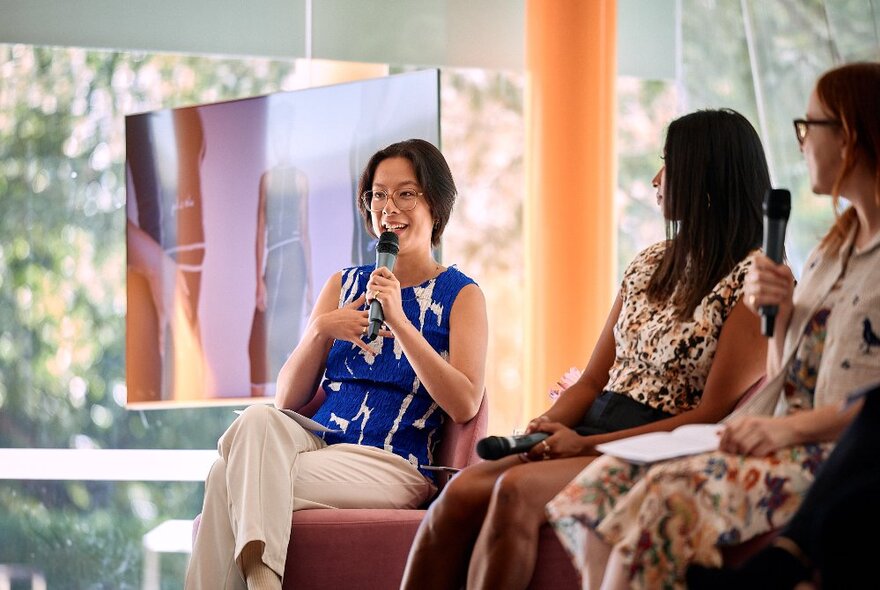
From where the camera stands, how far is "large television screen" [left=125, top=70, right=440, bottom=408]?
4410 millimetres

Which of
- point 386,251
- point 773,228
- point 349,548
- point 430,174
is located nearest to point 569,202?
point 430,174

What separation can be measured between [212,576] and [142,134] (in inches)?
99.2

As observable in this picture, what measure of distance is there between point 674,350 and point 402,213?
1119 mm

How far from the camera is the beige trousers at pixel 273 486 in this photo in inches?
105

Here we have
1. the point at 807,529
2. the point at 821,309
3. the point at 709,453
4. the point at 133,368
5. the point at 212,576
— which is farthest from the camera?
the point at 133,368

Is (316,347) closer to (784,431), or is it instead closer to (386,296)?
(386,296)

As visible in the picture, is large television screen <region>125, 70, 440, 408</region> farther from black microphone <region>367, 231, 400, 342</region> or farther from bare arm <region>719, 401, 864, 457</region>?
bare arm <region>719, 401, 864, 457</region>

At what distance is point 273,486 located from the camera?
2744mm

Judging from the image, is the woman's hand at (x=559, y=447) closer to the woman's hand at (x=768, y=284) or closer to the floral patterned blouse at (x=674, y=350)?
the floral patterned blouse at (x=674, y=350)

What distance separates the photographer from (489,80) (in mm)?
4898

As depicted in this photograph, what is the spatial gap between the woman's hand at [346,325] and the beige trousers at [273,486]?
0.30 meters

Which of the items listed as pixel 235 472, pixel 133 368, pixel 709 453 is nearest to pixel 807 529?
pixel 709 453

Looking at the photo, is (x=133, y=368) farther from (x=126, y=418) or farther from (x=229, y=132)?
(x=229, y=132)

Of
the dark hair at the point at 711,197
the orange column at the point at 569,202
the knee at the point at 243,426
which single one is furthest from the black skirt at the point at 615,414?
the orange column at the point at 569,202
